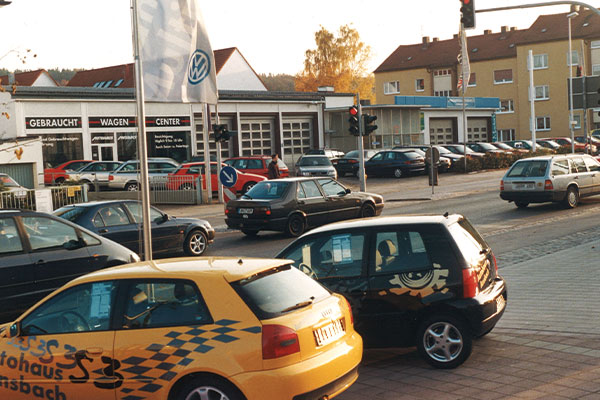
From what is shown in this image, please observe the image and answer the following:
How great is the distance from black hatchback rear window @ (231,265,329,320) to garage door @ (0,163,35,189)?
24030 mm

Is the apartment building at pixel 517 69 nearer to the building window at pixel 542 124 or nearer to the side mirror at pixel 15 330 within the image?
the building window at pixel 542 124

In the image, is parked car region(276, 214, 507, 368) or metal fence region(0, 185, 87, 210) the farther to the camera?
metal fence region(0, 185, 87, 210)

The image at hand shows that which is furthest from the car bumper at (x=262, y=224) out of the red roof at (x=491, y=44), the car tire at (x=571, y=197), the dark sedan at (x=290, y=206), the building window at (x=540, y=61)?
the building window at (x=540, y=61)

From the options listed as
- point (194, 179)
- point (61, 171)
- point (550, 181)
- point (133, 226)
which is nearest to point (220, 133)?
point (194, 179)

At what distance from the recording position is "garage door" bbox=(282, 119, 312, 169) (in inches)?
2072

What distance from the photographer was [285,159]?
5247cm

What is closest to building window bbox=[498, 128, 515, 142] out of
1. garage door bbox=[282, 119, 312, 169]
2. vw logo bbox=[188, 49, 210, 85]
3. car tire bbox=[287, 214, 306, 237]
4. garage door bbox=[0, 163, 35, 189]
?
garage door bbox=[282, 119, 312, 169]

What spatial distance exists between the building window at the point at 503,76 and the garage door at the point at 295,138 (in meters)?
36.6

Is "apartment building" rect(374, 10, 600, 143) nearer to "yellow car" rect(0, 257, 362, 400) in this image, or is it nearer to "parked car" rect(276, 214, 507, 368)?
"parked car" rect(276, 214, 507, 368)

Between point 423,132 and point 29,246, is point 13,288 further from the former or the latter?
point 423,132

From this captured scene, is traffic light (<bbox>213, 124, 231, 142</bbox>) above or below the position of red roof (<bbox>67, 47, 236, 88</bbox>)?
below

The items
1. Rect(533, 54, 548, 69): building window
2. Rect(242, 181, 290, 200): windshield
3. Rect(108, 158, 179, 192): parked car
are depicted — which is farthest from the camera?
Rect(533, 54, 548, 69): building window

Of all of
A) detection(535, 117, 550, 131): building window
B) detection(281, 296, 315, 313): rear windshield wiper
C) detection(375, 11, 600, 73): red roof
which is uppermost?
detection(375, 11, 600, 73): red roof

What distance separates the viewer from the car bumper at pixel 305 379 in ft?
17.6
